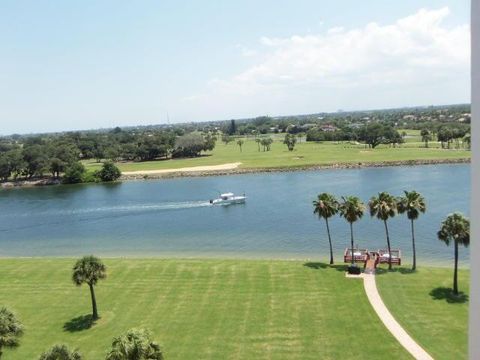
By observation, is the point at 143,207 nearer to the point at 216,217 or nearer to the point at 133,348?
the point at 216,217

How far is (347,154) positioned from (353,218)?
104 meters

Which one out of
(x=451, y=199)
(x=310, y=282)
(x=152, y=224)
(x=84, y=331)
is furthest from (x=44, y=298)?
(x=451, y=199)

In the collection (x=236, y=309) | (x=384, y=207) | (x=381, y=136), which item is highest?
(x=381, y=136)

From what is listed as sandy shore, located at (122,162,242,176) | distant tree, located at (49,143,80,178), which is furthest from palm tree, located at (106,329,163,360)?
distant tree, located at (49,143,80,178)

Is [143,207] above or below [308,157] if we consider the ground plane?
below

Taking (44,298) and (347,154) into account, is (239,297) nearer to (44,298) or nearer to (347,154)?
(44,298)

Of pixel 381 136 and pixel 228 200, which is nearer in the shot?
pixel 228 200

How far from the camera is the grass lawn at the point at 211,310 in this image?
29.4m

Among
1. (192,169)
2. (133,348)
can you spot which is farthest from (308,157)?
(133,348)

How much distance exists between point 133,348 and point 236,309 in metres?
14.1

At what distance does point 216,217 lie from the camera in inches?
3113

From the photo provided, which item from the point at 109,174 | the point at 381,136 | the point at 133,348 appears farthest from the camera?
the point at 381,136

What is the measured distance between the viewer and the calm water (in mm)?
57875

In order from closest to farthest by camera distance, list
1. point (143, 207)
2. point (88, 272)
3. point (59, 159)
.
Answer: point (88, 272) < point (143, 207) < point (59, 159)
